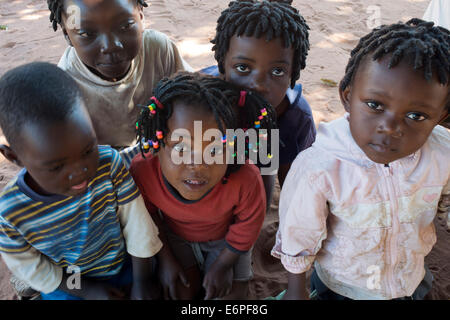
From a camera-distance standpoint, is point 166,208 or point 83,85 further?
point 83,85

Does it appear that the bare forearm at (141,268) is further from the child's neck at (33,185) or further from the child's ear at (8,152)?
the child's ear at (8,152)

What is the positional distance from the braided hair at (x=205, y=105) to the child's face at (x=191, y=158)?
25 millimetres

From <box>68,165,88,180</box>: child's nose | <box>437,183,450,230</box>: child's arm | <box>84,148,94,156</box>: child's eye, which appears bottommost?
<box>437,183,450,230</box>: child's arm

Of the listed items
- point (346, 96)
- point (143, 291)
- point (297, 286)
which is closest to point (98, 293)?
point (143, 291)

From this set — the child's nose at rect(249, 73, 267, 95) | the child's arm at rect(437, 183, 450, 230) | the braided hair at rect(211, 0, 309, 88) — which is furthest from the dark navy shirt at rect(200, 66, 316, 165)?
the child's arm at rect(437, 183, 450, 230)

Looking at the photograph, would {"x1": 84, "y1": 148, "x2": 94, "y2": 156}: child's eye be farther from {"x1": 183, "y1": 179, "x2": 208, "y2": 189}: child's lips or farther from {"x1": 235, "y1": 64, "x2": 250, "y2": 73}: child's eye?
{"x1": 235, "y1": 64, "x2": 250, "y2": 73}: child's eye

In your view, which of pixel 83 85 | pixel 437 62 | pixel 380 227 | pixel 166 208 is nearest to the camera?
pixel 437 62

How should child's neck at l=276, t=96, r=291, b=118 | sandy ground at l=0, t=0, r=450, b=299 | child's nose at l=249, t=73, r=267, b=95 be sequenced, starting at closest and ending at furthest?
child's nose at l=249, t=73, r=267, b=95 < child's neck at l=276, t=96, r=291, b=118 < sandy ground at l=0, t=0, r=450, b=299

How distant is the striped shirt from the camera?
1.24 metres

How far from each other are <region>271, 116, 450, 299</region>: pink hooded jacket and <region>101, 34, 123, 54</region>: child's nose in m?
0.91

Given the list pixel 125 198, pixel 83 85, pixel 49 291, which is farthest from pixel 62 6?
pixel 49 291

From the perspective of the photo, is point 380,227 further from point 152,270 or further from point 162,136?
point 152,270

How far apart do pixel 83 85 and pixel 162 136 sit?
703 mm

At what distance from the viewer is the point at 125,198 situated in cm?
144
